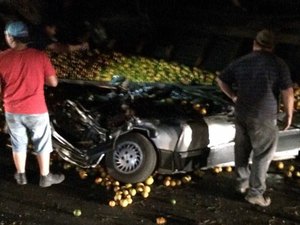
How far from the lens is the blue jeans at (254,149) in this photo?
18.9 ft

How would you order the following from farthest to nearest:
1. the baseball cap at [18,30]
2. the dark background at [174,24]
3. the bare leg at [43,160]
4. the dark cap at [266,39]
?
the dark background at [174,24] < the bare leg at [43,160] < the baseball cap at [18,30] < the dark cap at [266,39]

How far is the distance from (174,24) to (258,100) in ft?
30.7

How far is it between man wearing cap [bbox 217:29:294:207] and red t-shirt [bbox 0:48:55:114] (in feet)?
7.07

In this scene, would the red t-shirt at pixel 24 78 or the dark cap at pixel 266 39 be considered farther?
the red t-shirt at pixel 24 78

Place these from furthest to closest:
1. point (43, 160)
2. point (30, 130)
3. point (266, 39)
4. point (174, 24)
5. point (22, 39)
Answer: point (174, 24)
point (43, 160)
point (30, 130)
point (22, 39)
point (266, 39)

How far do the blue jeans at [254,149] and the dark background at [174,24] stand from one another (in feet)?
19.9

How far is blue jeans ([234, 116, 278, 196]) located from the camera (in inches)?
→ 226

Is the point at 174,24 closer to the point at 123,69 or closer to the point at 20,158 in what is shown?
the point at 123,69

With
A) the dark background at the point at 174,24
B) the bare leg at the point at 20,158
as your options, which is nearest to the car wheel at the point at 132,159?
the bare leg at the point at 20,158

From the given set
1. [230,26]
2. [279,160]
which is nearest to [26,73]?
[279,160]

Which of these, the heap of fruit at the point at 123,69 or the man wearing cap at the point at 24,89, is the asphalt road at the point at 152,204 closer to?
the man wearing cap at the point at 24,89

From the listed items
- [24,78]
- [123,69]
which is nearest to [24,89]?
[24,78]

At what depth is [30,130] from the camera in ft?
20.4

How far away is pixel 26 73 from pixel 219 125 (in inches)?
101
